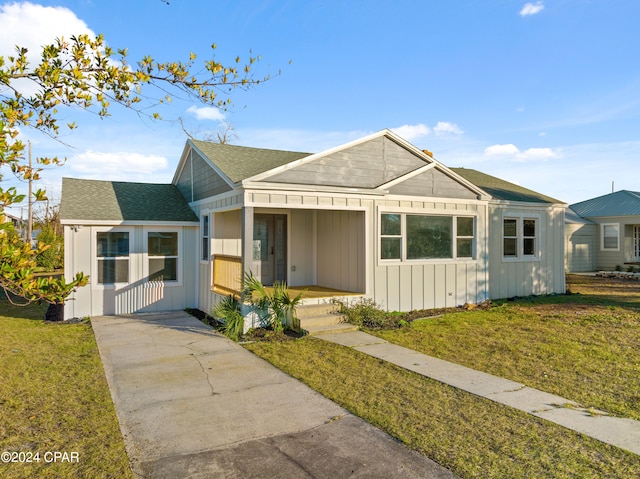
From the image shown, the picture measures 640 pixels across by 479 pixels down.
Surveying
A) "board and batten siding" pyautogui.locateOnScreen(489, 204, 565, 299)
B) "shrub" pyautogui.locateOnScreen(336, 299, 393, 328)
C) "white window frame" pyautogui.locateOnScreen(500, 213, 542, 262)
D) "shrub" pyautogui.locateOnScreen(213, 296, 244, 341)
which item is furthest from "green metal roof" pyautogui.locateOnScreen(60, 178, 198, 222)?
"white window frame" pyautogui.locateOnScreen(500, 213, 542, 262)

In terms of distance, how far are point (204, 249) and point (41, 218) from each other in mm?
32487

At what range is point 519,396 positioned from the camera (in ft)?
16.6

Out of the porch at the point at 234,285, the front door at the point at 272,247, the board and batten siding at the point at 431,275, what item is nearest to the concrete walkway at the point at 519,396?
the porch at the point at 234,285

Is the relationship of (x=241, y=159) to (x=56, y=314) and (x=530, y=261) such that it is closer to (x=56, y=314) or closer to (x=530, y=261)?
(x=56, y=314)

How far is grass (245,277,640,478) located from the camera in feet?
11.8

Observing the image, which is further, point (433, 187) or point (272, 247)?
point (272, 247)

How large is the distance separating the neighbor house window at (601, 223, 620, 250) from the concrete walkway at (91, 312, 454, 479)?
22942 mm

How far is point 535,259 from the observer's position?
13609mm

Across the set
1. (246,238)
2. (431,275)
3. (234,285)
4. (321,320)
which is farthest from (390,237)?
(234,285)

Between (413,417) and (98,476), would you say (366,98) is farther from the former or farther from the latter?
(98,476)

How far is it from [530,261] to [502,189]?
2569 mm

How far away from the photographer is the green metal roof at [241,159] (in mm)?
9461

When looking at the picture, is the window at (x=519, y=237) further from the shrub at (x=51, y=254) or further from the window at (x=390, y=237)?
the shrub at (x=51, y=254)

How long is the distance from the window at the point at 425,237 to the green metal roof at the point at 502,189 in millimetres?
2197
